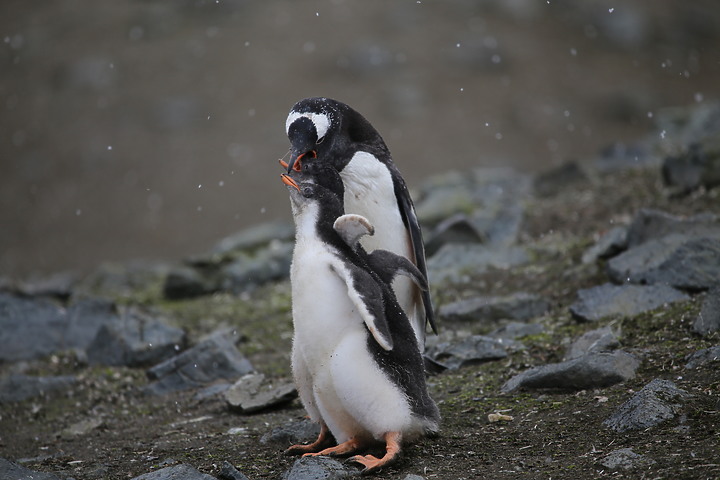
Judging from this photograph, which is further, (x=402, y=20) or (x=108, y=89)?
(x=402, y=20)

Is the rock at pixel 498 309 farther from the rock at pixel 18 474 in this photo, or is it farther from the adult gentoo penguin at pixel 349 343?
the rock at pixel 18 474

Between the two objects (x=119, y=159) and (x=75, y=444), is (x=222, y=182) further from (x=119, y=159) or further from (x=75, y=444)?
(x=75, y=444)

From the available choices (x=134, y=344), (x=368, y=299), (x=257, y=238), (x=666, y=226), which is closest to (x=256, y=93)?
(x=257, y=238)

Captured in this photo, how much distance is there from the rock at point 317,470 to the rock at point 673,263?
109 inches

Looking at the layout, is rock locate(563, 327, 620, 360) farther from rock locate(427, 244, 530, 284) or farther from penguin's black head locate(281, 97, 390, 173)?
rock locate(427, 244, 530, 284)

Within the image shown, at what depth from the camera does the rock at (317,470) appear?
10.9 ft

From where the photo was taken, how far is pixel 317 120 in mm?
4402

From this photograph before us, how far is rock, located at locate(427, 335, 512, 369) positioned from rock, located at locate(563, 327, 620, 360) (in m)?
0.42

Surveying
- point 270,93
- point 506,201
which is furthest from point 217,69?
point 506,201

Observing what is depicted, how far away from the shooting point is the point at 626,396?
3918 millimetres

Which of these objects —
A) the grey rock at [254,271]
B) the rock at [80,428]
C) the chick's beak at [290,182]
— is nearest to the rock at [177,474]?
the chick's beak at [290,182]

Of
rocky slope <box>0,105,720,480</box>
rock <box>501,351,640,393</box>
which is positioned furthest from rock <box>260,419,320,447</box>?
rock <box>501,351,640,393</box>

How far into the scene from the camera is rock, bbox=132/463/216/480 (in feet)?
11.3

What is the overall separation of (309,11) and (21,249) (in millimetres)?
9345
